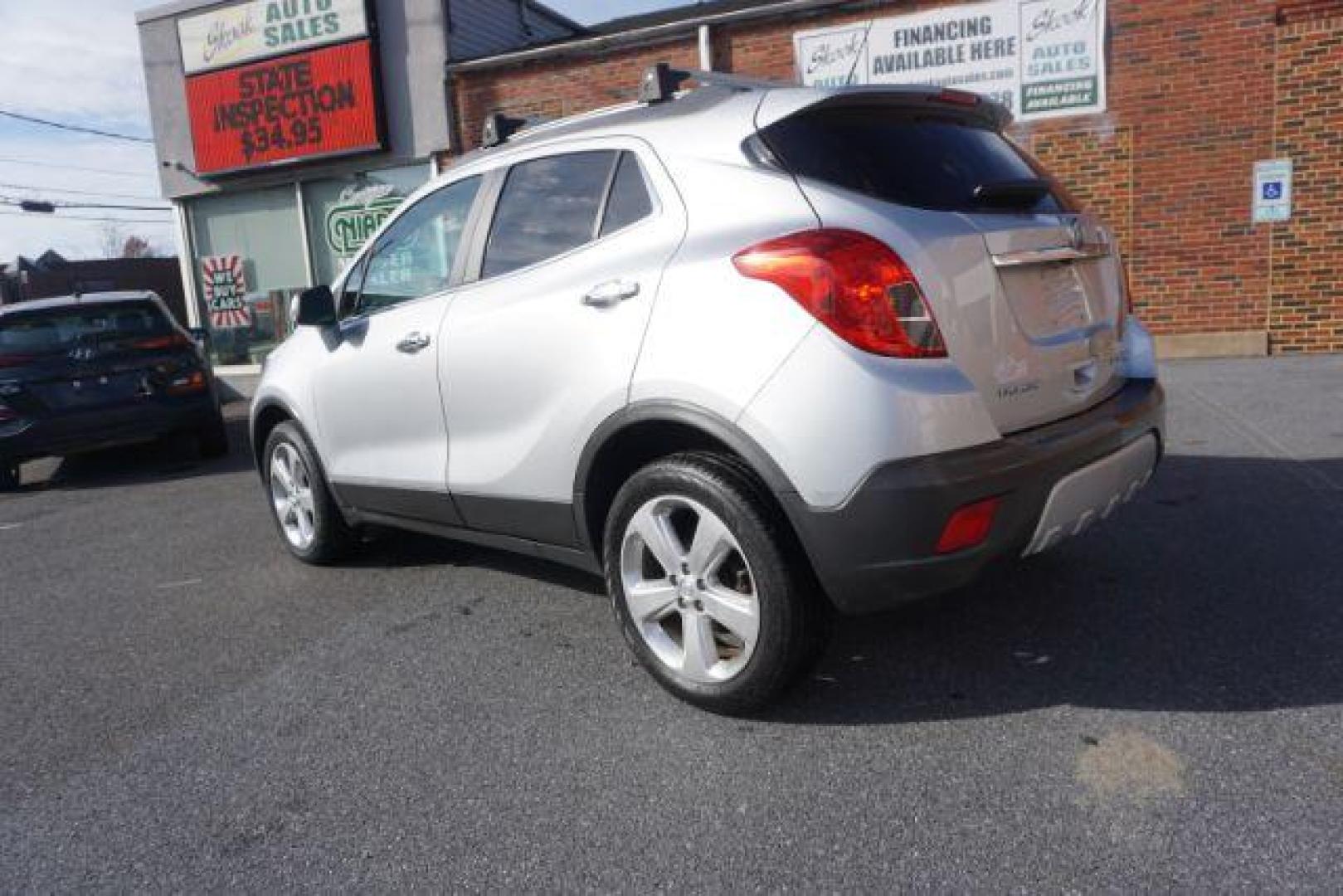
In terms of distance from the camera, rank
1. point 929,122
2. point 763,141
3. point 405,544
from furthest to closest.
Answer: point 405,544, point 929,122, point 763,141

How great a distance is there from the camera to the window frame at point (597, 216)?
3.06 metres

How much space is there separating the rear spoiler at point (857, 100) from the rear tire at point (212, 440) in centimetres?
715

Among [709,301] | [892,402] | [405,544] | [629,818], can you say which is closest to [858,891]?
[629,818]

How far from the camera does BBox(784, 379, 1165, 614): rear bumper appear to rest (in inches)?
96.1

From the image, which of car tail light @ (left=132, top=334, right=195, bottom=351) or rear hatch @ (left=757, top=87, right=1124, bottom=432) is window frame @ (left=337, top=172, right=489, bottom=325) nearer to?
rear hatch @ (left=757, top=87, right=1124, bottom=432)

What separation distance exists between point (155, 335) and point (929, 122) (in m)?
7.33

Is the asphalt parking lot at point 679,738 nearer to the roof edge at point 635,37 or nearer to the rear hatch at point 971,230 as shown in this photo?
the rear hatch at point 971,230

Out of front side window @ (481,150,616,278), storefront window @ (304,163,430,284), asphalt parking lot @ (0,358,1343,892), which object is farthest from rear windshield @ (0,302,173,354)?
front side window @ (481,150,616,278)

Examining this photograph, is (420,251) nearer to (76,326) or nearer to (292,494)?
(292,494)

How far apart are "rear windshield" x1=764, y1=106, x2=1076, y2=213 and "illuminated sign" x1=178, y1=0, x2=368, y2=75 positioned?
11304 millimetres

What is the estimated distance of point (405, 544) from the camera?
516 cm

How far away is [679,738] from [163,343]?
7.13 meters

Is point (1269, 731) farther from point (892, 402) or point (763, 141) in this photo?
point (763, 141)

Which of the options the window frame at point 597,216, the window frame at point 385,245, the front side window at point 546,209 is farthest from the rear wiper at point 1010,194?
the window frame at point 385,245
